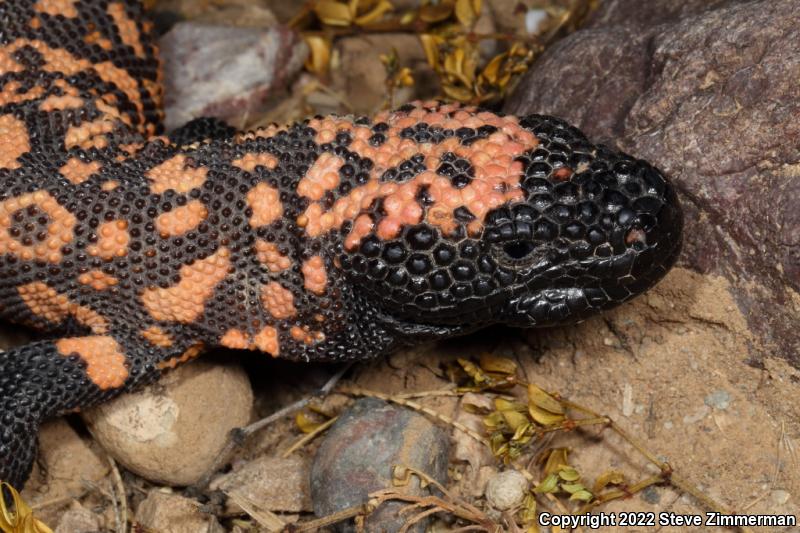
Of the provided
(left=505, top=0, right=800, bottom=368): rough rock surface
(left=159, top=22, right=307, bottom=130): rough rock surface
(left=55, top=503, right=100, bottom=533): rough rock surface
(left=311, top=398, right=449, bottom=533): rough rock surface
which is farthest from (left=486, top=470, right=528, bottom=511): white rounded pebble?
(left=159, top=22, right=307, bottom=130): rough rock surface

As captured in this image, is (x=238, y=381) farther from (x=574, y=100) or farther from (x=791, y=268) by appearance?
(x=791, y=268)

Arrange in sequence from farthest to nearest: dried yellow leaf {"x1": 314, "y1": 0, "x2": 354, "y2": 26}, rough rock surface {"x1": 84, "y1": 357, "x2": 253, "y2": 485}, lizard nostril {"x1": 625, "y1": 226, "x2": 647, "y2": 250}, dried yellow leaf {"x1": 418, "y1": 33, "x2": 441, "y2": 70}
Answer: dried yellow leaf {"x1": 314, "y1": 0, "x2": 354, "y2": 26} < dried yellow leaf {"x1": 418, "y1": 33, "x2": 441, "y2": 70} < rough rock surface {"x1": 84, "y1": 357, "x2": 253, "y2": 485} < lizard nostril {"x1": 625, "y1": 226, "x2": 647, "y2": 250}

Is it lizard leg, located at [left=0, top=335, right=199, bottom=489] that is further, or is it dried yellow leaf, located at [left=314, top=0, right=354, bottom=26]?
dried yellow leaf, located at [left=314, top=0, right=354, bottom=26]

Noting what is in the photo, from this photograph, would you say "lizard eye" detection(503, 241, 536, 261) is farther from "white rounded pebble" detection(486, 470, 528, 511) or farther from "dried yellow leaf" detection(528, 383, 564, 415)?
"white rounded pebble" detection(486, 470, 528, 511)

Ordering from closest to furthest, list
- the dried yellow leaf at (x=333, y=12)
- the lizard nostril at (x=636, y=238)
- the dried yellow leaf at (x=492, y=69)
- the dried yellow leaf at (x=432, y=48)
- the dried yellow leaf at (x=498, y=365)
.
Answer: the lizard nostril at (x=636, y=238) < the dried yellow leaf at (x=498, y=365) < the dried yellow leaf at (x=492, y=69) < the dried yellow leaf at (x=432, y=48) < the dried yellow leaf at (x=333, y=12)

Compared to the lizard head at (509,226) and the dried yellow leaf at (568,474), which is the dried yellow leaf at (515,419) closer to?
the dried yellow leaf at (568,474)

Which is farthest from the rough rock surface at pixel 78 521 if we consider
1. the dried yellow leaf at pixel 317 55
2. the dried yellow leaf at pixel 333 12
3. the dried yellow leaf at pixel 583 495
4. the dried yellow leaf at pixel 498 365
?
the dried yellow leaf at pixel 333 12

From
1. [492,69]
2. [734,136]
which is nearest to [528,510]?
[734,136]
